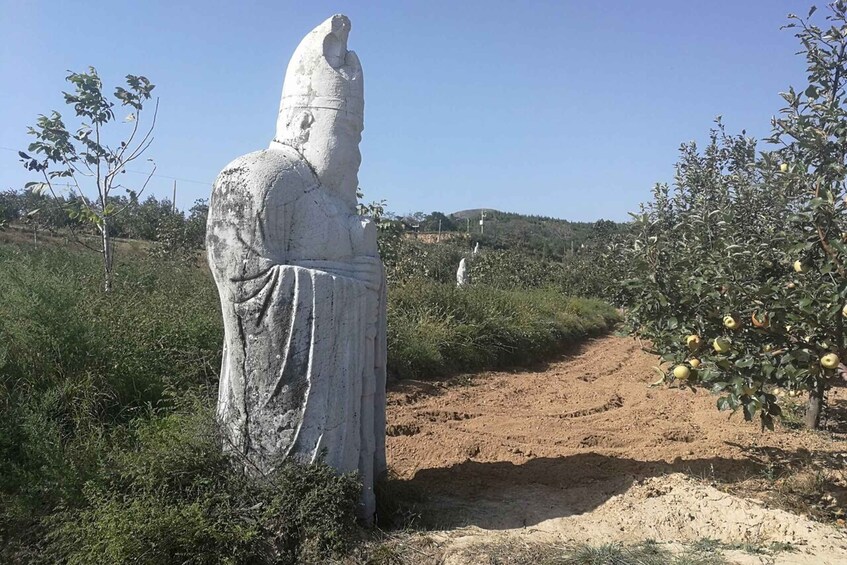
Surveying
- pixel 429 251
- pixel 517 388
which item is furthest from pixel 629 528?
pixel 429 251

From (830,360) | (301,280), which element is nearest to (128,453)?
(301,280)

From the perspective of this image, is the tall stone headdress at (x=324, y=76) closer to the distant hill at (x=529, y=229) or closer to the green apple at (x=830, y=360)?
the green apple at (x=830, y=360)

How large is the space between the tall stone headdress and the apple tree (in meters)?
2.06

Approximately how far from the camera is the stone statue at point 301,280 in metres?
3.52

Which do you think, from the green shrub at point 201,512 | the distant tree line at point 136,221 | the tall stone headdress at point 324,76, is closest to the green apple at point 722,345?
the green shrub at point 201,512

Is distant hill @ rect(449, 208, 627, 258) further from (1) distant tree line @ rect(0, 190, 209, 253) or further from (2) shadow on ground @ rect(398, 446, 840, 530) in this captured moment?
(2) shadow on ground @ rect(398, 446, 840, 530)

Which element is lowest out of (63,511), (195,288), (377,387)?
(63,511)

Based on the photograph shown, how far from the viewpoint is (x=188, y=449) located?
12.1ft

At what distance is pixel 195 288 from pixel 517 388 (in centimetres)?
461

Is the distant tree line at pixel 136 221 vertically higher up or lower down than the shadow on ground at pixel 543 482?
higher up

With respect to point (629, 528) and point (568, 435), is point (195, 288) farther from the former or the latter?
point (629, 528)

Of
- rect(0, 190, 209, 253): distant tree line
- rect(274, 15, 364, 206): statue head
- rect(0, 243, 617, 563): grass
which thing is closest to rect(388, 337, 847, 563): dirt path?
rect(0, 243, 617, 563): grass

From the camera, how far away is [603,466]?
17.6 ft

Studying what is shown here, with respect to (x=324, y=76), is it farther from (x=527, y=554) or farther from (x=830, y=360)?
(x=830, y=360)
